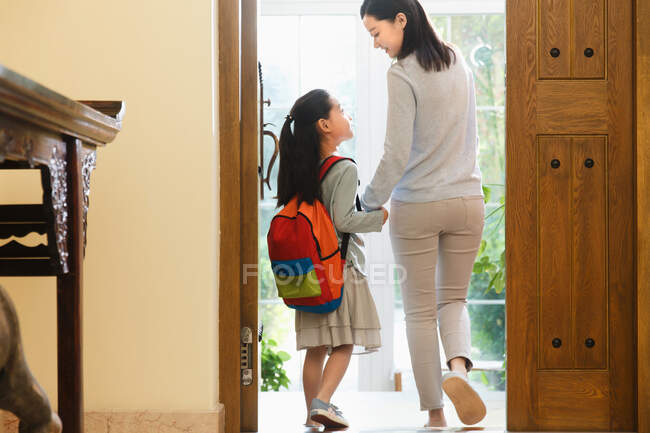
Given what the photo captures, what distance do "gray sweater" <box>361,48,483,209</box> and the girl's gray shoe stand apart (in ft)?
2.36

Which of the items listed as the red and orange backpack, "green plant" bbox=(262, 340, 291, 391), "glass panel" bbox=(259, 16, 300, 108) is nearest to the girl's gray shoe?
the red and orange backpack

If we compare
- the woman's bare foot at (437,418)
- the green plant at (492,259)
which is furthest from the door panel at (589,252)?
the green plant at (492,259)

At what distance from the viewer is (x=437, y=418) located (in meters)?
2.26

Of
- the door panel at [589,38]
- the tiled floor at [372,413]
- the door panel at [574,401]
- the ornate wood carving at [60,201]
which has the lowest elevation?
the tiled floor at [372,413]

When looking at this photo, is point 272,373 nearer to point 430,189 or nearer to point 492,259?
point 492,259

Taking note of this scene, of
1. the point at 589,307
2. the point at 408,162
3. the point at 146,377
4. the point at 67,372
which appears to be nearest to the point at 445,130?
the point at 408,162

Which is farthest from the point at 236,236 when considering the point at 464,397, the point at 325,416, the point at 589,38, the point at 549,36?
the point at 589,38

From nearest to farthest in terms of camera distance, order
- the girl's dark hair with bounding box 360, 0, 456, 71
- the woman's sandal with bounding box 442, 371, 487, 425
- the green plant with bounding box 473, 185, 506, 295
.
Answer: the woman's sandal with bounding box 442, 371, 487, 425 < the girl's dark hair with bounding box 360, 0, 456, 71 < the green plant with bounding box 473, 185, 506, 295

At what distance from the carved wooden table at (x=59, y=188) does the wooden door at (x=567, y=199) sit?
53.0 inches

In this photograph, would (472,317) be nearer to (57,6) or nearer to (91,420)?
(91,420)

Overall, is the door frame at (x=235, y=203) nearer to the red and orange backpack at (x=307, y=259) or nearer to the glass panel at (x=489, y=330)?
the red and orange backpack at (x=307, y=259)

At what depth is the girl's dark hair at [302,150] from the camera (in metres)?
2.36

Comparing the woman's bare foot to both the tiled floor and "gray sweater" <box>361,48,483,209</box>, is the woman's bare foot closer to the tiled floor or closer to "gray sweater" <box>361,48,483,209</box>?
the tiled floor

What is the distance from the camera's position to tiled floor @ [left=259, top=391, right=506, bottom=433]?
7.68ft
